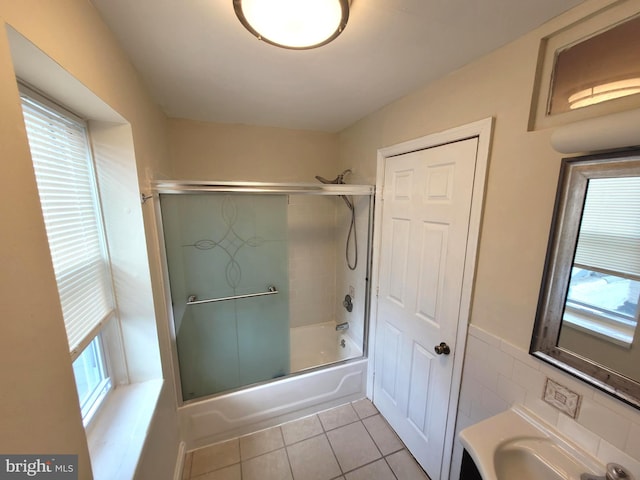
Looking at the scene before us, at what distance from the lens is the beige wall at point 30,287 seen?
49 cm

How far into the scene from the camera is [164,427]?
1.38 m

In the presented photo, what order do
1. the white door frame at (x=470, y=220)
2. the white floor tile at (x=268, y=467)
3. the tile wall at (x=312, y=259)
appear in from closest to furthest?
the white door frame at (x=470, y=220) → the white floor tile at (x=268, y=467) → the tile wall at (x=312, y=259)

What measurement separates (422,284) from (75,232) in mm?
1767

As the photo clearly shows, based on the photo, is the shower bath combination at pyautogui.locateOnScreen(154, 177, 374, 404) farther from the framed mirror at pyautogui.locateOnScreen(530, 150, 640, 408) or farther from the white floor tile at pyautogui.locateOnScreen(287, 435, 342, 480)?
the framed mirror at pyautogui.locateOnScreen(530, 150, 640, 408)

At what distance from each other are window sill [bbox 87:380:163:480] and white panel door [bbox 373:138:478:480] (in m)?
1.52

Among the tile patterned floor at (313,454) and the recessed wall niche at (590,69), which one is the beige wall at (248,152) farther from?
the tile patterned floor at (313,454)

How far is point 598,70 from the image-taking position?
34.0 inches

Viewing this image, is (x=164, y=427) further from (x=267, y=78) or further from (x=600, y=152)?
(x=600, y=152)

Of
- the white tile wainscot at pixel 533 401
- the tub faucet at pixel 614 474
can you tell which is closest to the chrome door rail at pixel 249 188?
the white tile wainscot at pixel 533 401

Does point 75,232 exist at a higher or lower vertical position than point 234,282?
higher

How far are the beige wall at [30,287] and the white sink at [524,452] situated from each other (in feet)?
4.29

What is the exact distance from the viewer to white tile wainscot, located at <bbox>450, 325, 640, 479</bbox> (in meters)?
0.84

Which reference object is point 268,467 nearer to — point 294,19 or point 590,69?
point 294,19

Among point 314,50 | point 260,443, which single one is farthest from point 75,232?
point 260,443
